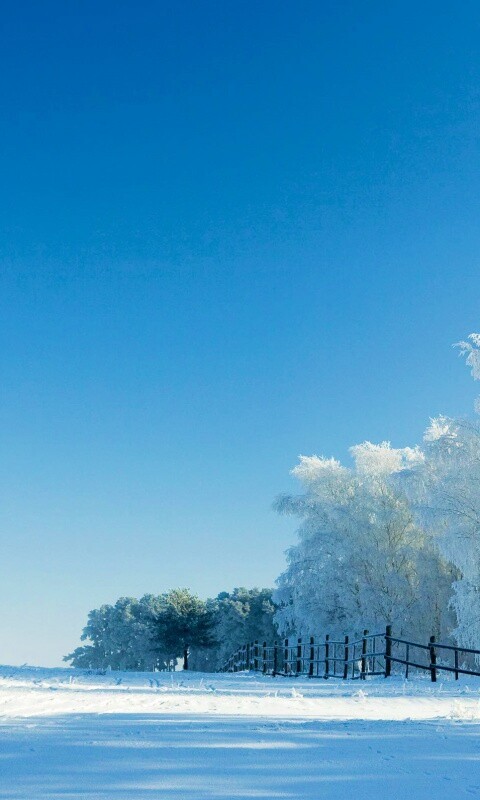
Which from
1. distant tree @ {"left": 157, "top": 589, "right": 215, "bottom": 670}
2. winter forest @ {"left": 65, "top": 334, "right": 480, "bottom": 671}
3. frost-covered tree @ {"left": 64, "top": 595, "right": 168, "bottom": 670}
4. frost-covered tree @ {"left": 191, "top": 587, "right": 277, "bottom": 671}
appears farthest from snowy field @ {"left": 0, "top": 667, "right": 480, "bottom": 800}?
frost-covered tree @ {"left": 64, "top": 595, "right": 168, "bottom": 670}

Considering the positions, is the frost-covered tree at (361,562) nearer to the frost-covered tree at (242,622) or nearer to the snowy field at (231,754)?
the snowy field at (231,754)

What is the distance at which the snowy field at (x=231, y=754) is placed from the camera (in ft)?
8.79

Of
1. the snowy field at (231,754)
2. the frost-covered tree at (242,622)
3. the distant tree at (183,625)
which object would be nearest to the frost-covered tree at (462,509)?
the snowy field at (231,754)

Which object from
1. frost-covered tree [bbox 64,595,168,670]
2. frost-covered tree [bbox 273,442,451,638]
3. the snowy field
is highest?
frost-covered tree [bbox 273,442,451,638]

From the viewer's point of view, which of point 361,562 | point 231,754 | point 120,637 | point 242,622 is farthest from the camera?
point 120,637

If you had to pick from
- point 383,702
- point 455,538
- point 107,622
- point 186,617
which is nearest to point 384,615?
point 455,538

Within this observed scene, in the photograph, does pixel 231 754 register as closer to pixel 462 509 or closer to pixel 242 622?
pixel 462 509

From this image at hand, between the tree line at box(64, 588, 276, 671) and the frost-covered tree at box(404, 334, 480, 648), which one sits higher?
the frost-covered tree at box(404, 334, 480, 648)

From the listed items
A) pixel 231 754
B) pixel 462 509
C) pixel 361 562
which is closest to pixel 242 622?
pixel 361 562

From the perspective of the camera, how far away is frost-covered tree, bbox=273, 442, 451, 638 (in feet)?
92.6

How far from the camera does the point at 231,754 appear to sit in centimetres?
347

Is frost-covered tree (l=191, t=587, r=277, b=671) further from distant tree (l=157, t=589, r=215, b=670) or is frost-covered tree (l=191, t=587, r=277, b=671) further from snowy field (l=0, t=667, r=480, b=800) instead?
snowy field (l=0, t=667, r=480, b=800)

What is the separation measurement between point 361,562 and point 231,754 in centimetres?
2670

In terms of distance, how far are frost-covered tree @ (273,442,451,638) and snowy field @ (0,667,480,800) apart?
2299cm
